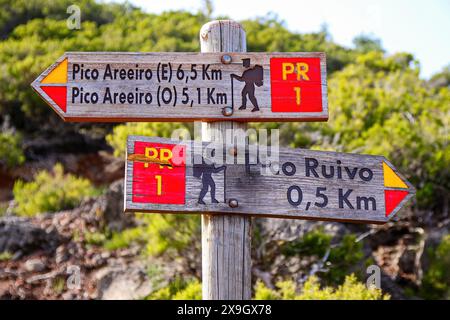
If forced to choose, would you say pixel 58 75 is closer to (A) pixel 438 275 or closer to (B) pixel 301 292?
(B) pixel 301 292

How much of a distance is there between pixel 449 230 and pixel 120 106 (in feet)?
26.3

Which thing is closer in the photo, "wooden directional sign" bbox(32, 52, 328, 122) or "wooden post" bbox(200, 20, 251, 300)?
"wooden post" bbox(200, 20, 251, 300)

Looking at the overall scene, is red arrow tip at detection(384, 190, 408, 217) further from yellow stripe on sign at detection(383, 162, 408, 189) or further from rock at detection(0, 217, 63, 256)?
rock at detection(0, 217, 63, 256)

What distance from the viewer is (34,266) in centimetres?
834

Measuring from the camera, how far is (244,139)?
3221 millimetres

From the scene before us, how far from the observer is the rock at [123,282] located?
25.0ft

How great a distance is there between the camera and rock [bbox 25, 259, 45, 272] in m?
8.32

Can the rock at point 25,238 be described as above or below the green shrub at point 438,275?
above

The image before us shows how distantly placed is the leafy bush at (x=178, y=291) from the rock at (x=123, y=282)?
29 centimetres

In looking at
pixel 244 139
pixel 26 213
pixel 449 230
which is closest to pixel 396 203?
pixel 244 139

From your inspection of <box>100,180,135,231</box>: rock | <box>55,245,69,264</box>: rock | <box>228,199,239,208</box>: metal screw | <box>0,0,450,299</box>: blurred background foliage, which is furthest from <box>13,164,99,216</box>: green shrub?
<box>228,199,239,208</box>: metal screw

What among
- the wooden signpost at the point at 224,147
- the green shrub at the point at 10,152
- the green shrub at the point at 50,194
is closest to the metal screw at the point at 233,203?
the wooden signpost at the point at 224,147

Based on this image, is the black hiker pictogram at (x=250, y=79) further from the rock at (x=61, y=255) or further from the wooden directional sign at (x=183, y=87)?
the rock at (x=61, y=255)

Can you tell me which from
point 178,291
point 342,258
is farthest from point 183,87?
point 342,258
